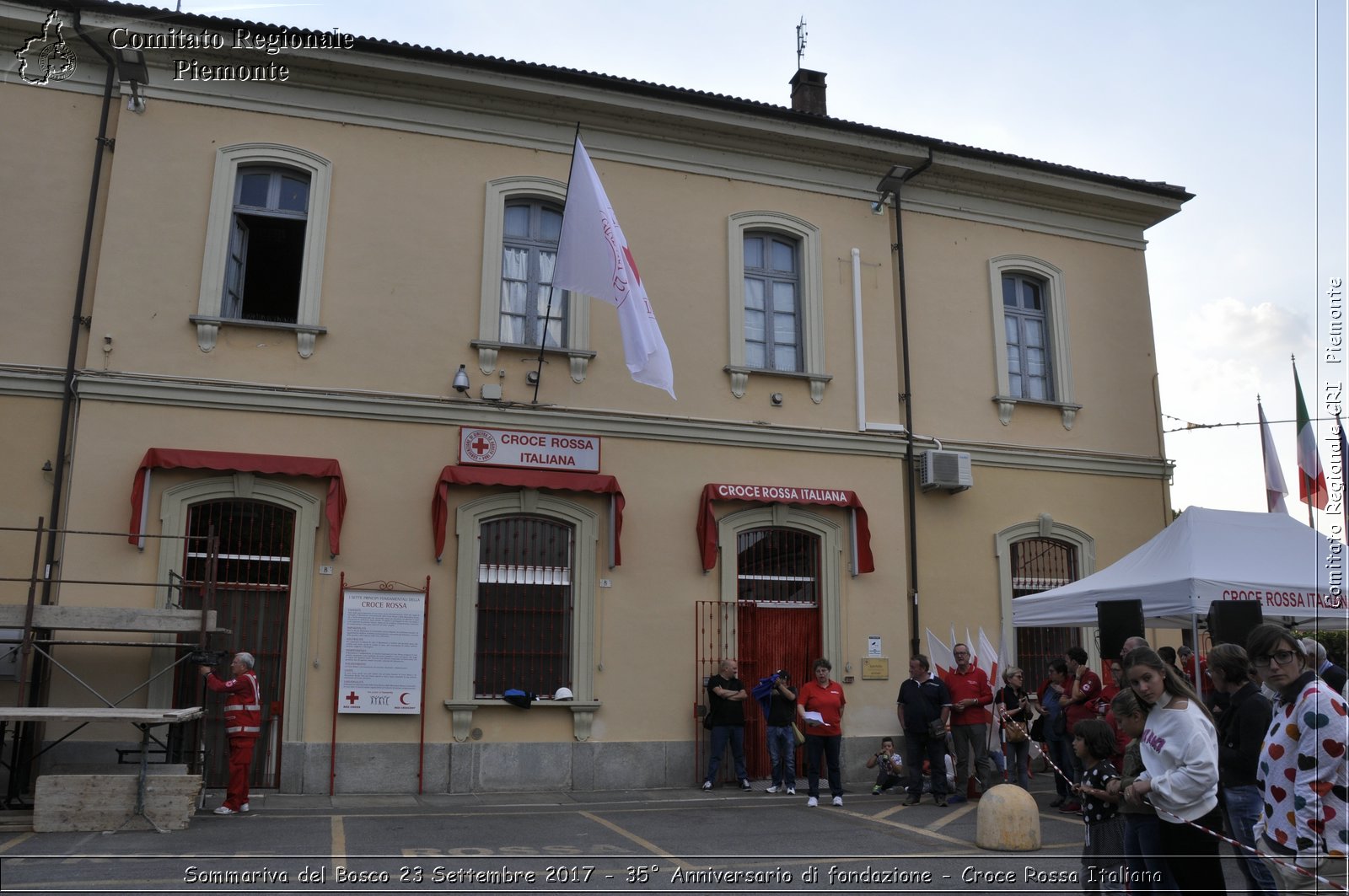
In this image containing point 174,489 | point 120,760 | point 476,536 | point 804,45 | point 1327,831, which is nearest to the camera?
point 1327,831

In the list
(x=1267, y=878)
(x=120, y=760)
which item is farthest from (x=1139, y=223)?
(x=120, y=760)

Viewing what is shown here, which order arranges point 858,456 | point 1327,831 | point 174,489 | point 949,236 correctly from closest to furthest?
point 1327,831 → point 174,489 → point 858,456 → point 949,236

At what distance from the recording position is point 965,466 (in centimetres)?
1573

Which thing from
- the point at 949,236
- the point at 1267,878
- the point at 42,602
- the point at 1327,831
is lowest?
the point at 1267,878

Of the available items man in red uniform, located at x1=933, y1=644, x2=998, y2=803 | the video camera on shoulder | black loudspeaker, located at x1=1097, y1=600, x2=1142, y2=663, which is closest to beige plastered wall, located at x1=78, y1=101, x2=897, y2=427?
the video camera on shoulder

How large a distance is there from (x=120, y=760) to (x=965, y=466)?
11.2m

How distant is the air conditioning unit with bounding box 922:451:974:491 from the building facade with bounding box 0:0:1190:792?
4 centimetres

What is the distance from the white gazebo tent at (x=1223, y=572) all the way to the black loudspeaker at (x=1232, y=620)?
5.03 feet

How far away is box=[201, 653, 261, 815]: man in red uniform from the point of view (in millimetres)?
10992

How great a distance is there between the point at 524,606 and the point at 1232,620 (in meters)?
7.80

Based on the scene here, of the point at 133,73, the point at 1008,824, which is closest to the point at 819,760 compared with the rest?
the point at 1008,824

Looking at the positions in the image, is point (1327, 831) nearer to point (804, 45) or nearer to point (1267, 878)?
point (1267, 878)

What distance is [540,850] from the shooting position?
9.35 m

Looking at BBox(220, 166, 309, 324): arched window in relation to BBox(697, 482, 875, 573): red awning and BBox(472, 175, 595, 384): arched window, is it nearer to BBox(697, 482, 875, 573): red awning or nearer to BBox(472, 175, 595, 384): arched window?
BBox(472, 175, 595, 384): arched window
